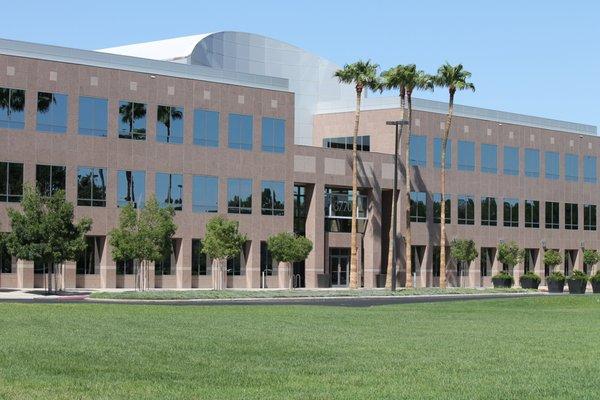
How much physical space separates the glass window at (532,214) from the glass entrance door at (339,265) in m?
20.9

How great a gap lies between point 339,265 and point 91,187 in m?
21.6

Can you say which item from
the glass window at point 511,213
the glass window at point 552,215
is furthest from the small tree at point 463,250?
the glass window at point 552,215

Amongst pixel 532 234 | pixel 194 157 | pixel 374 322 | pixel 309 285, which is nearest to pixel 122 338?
pixel 374 322

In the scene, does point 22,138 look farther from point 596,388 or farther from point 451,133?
point 596,388

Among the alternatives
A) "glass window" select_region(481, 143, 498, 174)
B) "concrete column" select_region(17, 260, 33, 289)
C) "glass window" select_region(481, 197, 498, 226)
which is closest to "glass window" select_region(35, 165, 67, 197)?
"concrete column" select_region(17, 260, 33, 289)

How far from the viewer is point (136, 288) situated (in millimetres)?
65562

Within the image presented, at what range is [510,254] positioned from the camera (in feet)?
289

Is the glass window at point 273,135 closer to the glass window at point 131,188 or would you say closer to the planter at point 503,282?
the glass window at point 131,188

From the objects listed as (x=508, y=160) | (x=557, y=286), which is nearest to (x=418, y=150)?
(x=508, y=160)

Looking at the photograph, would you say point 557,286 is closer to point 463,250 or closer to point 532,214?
point 463,250

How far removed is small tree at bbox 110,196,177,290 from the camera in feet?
193

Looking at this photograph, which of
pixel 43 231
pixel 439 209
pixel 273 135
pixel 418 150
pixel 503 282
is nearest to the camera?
pixel 43 231

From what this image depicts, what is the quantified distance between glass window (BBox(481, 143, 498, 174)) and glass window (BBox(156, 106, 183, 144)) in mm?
29995

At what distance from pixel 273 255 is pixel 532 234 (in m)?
32.1
